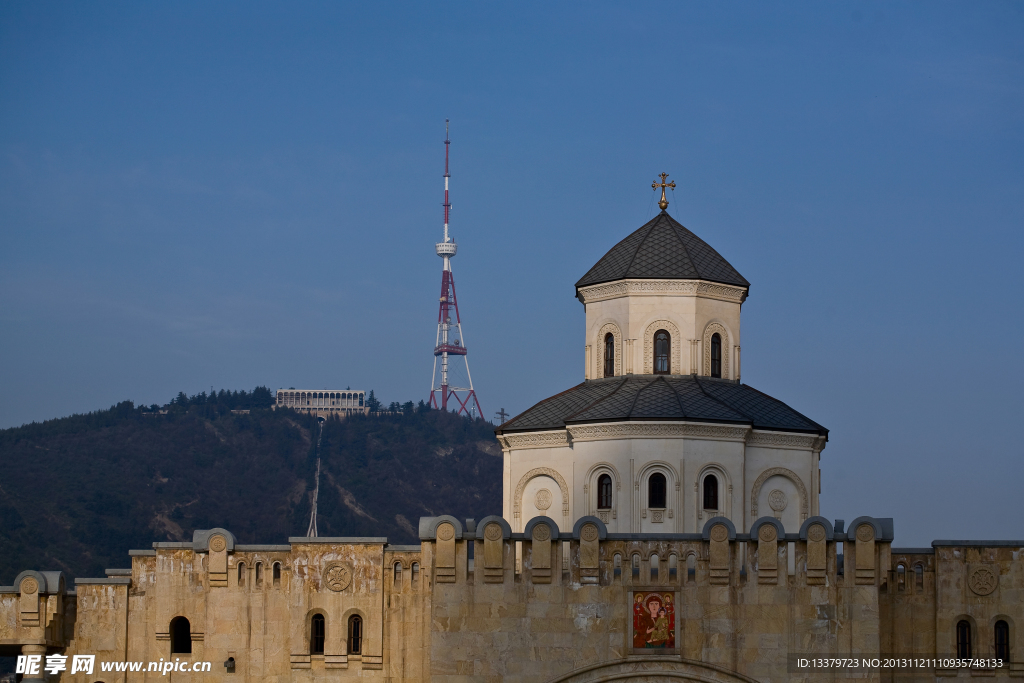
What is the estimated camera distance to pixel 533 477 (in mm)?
48094

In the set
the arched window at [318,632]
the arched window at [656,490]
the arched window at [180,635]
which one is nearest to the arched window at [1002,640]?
the arched window at [656,490]

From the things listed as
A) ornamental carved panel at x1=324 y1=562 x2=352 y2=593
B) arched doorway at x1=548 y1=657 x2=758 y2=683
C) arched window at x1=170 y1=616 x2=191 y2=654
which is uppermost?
ornamental carved panel at x1=324 y1=562 x2=352 y2=593

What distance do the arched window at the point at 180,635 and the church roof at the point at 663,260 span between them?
17566 millimetres

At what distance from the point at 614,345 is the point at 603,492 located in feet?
17.9

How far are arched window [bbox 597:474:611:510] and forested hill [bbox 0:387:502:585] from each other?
6590 cm

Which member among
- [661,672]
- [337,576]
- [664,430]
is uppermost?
[664,430]

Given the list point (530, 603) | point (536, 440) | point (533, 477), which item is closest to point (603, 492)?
point (533, 477)

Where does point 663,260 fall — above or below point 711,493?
above

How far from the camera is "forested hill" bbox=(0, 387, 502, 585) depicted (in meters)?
118

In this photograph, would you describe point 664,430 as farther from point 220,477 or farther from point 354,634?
point 220,477

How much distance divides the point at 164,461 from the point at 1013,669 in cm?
11017

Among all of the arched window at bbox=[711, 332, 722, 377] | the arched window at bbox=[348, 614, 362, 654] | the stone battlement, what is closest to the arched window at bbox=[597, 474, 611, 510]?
the arched window at bbox=[711, 332, 722, 377]

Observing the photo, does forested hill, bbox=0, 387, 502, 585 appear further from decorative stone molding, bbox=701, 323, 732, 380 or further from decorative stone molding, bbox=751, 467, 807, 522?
decorative stone molding, bbox=751, 467, 807, 522

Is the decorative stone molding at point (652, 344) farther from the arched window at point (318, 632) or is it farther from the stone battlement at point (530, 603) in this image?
the arched window at point (318, 632)
